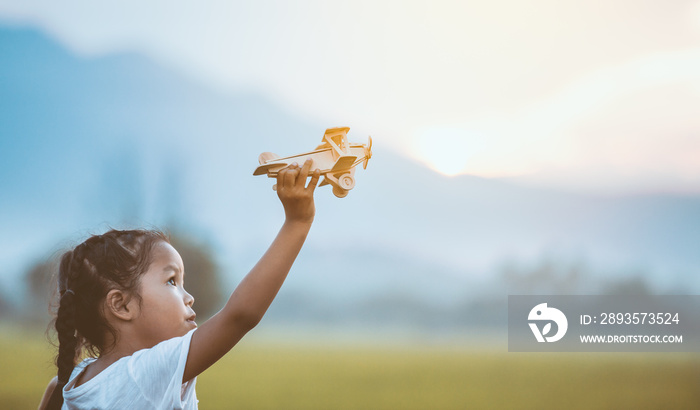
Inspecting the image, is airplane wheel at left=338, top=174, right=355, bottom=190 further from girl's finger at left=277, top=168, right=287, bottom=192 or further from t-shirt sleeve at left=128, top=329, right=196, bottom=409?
t-shirt sleeve at left=128, top=329, right=196, bottom=409

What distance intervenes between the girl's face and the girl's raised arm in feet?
0.33

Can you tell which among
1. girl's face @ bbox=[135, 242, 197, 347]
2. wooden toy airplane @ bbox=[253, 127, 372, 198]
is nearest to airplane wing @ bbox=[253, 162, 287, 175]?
wooden toy airplane @ bbox=[253, 127, 372, 198]

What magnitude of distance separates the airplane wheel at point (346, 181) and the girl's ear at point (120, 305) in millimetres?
269

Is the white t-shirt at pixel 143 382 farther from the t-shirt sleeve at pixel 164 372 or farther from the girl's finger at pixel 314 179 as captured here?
the girl's finger at pixel 314 179

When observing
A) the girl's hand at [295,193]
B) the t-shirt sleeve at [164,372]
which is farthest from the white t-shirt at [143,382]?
the girl's hand at [295,193]

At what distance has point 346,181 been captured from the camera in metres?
0.65

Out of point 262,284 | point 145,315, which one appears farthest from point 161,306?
point 262,284

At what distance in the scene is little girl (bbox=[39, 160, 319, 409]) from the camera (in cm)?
59

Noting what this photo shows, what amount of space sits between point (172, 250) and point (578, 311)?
1.79 meters

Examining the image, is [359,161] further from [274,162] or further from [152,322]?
[152,322]

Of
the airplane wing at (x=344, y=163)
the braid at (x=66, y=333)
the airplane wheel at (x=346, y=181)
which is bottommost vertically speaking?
the braid at (x=66, y=333)

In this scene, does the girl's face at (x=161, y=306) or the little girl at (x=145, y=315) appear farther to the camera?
the girl's face at (x=161, y=306)

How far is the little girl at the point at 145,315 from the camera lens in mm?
588

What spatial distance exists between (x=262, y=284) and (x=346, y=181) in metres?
0.14
